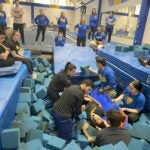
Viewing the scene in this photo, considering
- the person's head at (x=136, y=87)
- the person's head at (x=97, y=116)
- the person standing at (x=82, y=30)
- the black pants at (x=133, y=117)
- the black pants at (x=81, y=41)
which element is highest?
the person standing at (x=82, y=30)

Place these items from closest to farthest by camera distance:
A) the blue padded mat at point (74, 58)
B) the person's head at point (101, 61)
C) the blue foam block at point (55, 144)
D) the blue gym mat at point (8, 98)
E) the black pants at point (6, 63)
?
the blue gym mat at point (8, 98), the blue foam block at point (55, 144), the black pants at point (6, 63), the person's head at point (101, 61), the blue padded mat at point (74, 58)

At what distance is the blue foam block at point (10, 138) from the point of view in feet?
8.01

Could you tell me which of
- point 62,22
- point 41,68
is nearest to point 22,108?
point 41,68

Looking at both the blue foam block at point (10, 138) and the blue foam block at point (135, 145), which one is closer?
the blue foam block at point (10, 138)

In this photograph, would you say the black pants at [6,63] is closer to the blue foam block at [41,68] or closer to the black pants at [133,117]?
the blue foam block at [41,68]

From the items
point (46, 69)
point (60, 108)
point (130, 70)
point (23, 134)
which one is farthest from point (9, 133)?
point (46, 69)

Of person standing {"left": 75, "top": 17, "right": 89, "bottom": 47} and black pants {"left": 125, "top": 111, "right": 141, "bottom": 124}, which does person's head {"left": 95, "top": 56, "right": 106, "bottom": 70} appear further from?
person standing {"left": 75, "top": 17, "right": 89, "bottom": 47}

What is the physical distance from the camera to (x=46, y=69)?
261 inches

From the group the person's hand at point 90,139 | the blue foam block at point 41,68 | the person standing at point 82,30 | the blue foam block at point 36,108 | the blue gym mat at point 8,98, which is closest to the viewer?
the blue gym mat at point 8,98

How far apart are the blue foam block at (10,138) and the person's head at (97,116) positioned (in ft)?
4.56

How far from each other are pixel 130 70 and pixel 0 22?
5466 mm

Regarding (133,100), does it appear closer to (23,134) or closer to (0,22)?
(23,134)

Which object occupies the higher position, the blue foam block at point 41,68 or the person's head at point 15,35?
the person's head at point 15,35

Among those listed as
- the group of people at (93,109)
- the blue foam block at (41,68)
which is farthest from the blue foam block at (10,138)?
the blue foam block at (41,68)
